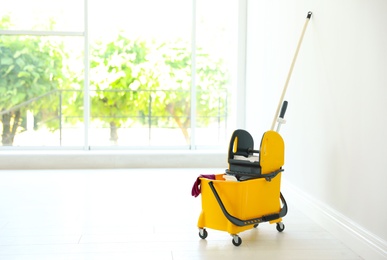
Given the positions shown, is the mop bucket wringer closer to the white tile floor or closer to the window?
the white tile floor

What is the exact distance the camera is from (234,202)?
3340 mm

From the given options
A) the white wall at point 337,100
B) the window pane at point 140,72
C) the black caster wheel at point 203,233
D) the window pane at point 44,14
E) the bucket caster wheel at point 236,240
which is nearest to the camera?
the white wall at point 337,100

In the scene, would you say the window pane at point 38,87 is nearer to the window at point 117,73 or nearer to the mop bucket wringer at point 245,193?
the window at point 117,73

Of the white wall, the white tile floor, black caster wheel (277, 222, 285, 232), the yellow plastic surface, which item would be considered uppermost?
the white wall

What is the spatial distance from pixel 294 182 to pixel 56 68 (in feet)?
10.8

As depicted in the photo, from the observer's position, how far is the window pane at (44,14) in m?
6.59

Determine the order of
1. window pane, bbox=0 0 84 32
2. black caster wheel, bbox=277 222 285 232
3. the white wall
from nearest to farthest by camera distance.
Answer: the white wall, black caster wheel, bbox=277 222 285 232, window pane, bbox=0 0 84 32

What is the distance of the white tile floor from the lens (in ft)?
10.3

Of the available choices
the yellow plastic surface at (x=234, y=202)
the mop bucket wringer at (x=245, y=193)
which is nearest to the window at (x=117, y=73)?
the mop bucket wringer at (x=245, y=193)

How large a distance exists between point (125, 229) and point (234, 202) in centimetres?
73

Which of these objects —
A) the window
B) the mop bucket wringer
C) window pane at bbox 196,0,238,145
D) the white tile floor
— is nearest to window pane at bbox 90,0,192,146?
the window

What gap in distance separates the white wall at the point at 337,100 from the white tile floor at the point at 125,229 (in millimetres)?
290

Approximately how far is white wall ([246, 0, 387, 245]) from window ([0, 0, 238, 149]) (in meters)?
1.62

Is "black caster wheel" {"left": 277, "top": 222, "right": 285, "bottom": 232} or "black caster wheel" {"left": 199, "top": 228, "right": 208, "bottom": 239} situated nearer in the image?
"black caster wheel" {"left": 199, "top": 228, "right": 208, "bottom": 239}
